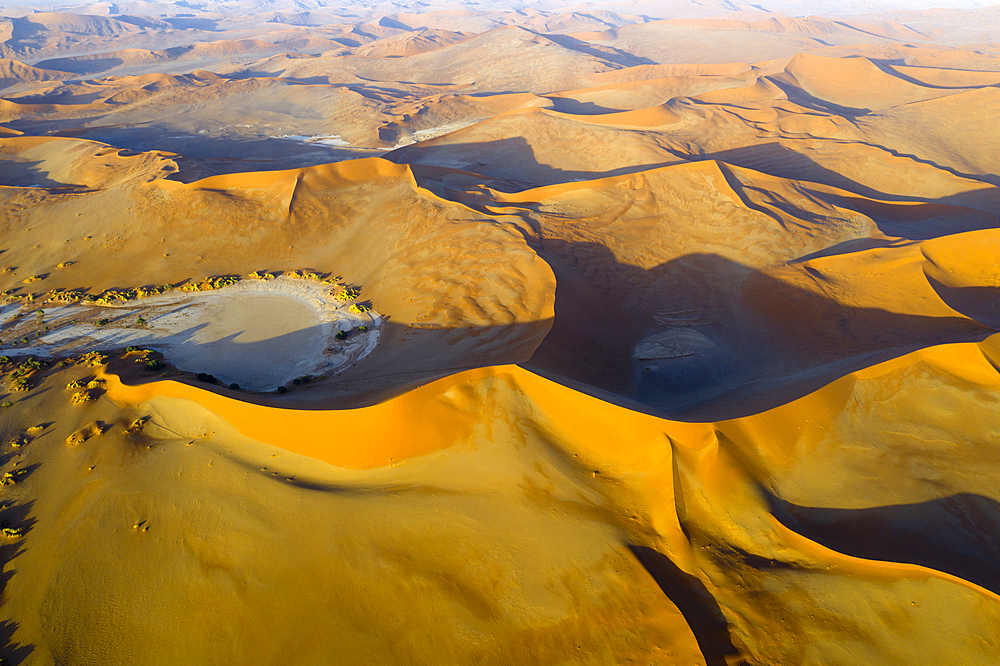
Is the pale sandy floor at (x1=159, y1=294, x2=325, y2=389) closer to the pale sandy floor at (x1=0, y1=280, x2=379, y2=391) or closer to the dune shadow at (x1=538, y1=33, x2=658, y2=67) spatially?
the pale sandy floor at (x1=0, y1=280, x2=379, y2=391)

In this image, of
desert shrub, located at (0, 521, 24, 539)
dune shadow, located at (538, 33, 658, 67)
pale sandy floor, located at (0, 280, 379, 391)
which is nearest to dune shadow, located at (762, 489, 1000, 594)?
pale sandy floor, located at (0, 280, 379, 391)

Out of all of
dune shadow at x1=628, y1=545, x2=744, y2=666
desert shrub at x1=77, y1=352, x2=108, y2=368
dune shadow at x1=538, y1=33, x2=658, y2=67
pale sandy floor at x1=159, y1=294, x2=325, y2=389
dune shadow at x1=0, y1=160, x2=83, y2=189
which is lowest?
pale sandy floor at x1=159, y1=294, x2=325, y2=389

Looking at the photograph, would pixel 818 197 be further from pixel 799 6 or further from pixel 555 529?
pixel 799 6

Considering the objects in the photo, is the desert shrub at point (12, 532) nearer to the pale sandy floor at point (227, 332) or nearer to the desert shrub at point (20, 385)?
the desert shrub at point (20, 385)

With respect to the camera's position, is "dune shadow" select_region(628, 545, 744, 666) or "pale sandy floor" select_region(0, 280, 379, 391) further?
"pale sandy floor" select_region(0, 280, 379, 391)

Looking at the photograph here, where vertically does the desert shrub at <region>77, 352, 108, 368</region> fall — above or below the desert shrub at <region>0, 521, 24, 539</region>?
above

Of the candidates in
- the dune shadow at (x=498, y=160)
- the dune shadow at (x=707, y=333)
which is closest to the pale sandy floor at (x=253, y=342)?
the dune shadow at (x=707, y=333)
